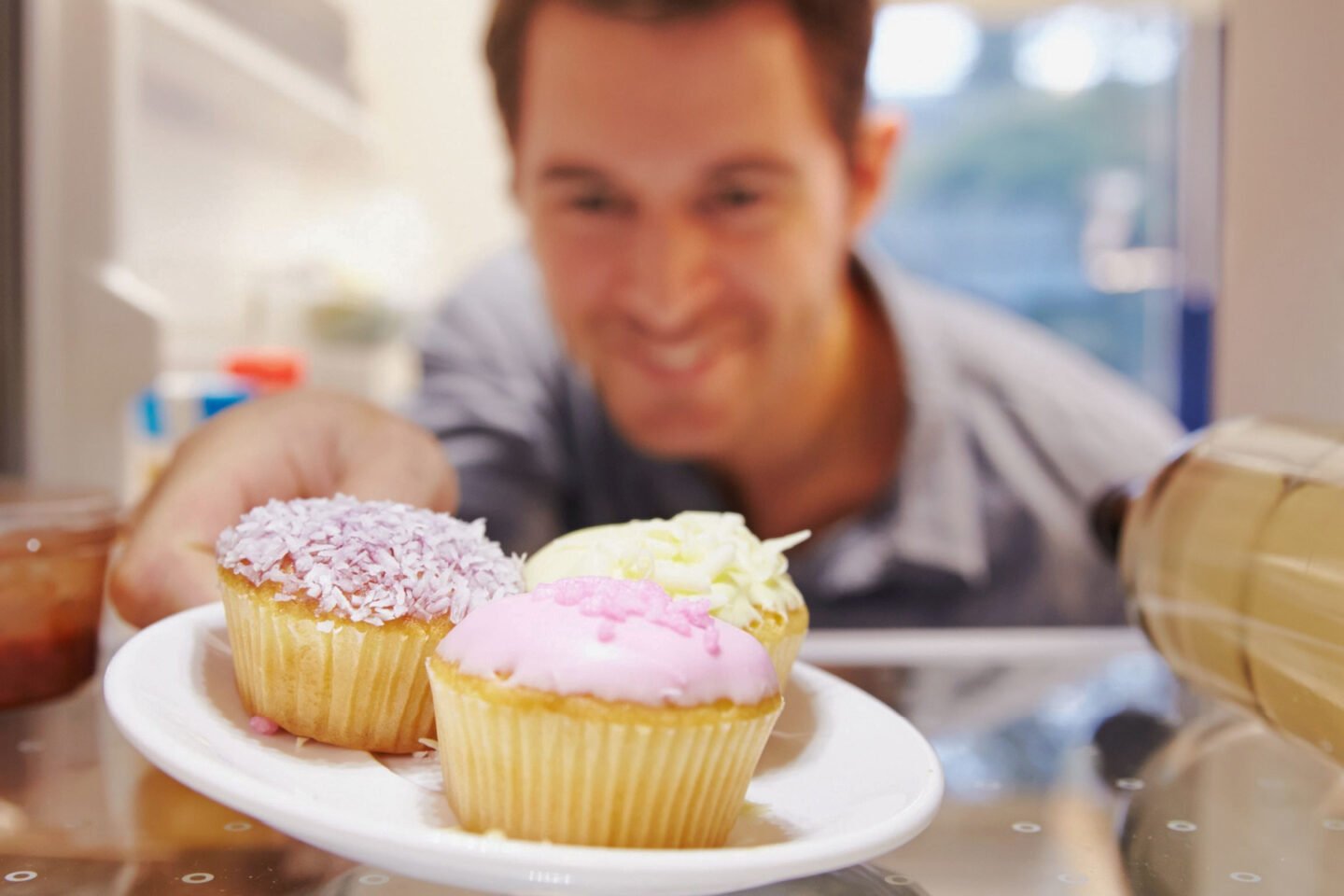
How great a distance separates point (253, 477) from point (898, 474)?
92 centimetres

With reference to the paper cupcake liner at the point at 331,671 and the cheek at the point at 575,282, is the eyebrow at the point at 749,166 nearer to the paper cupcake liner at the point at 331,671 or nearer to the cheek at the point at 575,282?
the cheek at the point at 575,282

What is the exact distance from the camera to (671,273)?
1234 mm

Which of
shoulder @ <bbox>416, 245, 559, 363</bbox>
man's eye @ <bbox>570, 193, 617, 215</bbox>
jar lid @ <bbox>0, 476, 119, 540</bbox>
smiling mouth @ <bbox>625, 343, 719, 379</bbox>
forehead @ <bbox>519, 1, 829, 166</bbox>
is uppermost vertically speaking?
forehead @ <bbox>519, 1, 829, 166</bbox>

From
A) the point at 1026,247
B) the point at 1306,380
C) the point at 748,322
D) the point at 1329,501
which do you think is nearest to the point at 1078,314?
the point at 1026,247

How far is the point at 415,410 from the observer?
1.41 m

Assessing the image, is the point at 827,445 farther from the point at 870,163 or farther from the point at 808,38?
the point at 808,38

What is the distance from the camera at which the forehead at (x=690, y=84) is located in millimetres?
1234

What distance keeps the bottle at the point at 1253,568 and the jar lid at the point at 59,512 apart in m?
0.54

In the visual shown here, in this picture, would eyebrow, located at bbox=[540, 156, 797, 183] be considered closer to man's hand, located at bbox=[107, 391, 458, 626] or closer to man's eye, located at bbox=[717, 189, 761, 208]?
man's eye, located at bbox=[717, 189, 761, 208]

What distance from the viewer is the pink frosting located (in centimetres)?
37

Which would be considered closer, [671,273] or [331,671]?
[331,671]

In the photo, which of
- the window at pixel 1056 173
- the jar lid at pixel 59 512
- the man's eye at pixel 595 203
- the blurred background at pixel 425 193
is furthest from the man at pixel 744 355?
the jar lid at pixel 59 512

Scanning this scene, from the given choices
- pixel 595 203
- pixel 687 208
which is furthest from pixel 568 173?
pixel 687 208

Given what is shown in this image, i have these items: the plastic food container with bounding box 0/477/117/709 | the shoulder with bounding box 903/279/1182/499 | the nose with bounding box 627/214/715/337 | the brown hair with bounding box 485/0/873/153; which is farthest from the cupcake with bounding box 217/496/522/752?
the shoulder with bounding box 903/279/1182/499
